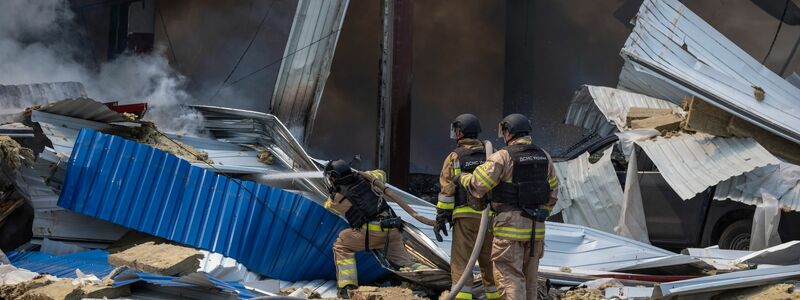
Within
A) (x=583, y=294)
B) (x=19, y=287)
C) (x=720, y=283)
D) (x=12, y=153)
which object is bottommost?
(x=19, y=287)

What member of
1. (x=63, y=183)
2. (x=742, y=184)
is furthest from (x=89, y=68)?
(x=742, y=184)

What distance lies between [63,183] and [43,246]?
0.54 meters

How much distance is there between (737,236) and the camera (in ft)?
31.6

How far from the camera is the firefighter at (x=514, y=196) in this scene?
6395mm

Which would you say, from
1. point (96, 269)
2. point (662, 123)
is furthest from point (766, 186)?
point (96, 269)

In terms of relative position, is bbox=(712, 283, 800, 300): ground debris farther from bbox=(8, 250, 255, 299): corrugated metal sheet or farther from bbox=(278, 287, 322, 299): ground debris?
bbox=(8, 250, 255, 299): corrugated metal sheet

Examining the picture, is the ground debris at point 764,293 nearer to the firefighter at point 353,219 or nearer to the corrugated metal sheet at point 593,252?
the corrugated metal sheet at point 593,252

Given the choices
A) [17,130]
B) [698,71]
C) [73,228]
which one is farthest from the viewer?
[698,71]

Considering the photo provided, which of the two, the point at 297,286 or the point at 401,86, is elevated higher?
the point at 401,86

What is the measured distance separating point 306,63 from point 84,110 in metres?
3.96

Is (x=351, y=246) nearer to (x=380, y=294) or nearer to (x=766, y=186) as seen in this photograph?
(x=380, y=294)

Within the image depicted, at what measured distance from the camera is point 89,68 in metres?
15.1

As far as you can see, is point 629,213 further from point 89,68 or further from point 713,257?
point 89,68

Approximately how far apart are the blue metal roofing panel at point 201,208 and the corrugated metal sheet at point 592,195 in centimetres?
313
